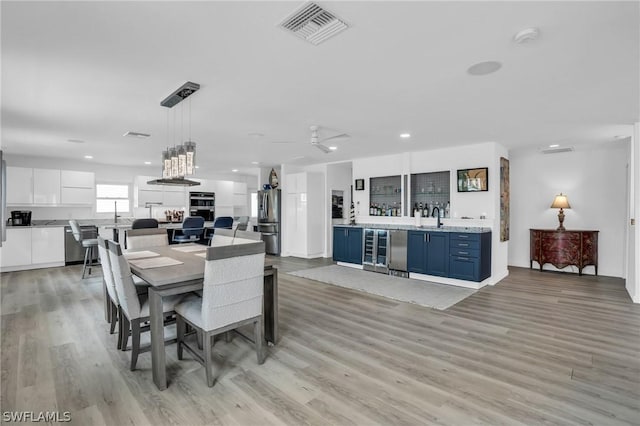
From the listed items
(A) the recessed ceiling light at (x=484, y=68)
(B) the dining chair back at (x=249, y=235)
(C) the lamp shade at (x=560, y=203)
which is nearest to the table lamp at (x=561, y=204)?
(C) the lamp shade at (x=560, y=203)

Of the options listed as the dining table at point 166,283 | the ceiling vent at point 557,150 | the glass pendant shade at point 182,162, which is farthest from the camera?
the ceiling vent at point 557,150

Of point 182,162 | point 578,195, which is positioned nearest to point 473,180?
point 578,195

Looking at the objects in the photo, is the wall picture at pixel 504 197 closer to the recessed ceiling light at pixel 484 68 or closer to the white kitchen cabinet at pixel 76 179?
the recessed ceiling light at pixel 484 68

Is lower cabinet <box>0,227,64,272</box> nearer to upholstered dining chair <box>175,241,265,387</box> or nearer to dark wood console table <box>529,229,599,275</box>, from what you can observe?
upholstered dining chair <box>175,241,265,387</box>

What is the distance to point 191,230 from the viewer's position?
22.9 ft

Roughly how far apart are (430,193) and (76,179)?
777cm

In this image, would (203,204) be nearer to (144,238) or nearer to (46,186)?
(46,186)

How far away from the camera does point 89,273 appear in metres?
5.97

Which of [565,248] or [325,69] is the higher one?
[325,69]

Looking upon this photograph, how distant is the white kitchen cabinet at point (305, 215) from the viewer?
7.90 meters

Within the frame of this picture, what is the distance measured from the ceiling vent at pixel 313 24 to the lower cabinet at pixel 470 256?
13.3ft

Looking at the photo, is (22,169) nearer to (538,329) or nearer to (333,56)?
(333,56)

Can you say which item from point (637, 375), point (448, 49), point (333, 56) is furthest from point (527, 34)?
point (637, 375)

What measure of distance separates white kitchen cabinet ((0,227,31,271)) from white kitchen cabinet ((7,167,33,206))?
0.71 meters
